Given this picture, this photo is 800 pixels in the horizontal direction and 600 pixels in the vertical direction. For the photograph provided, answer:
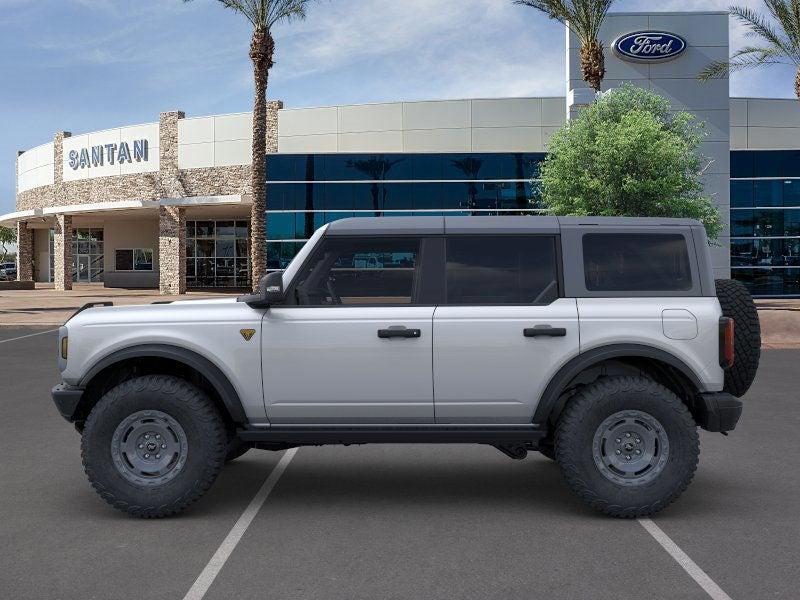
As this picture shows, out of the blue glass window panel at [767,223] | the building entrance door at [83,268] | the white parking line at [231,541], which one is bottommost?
the white parking line at [231,541]

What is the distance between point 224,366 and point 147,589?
171 cm

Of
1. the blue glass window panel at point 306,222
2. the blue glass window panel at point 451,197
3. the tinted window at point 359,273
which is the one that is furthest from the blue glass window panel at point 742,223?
the tinted window at point 359,273

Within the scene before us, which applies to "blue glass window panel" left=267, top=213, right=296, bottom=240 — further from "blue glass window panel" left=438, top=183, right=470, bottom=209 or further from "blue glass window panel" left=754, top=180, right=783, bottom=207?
"blue glass window panel" left=754, top=180, right=783, bottom=207

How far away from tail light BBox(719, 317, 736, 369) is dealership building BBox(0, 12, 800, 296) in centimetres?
2886

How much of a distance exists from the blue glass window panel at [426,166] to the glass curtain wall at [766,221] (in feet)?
41.5

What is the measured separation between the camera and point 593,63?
3077 centimetres

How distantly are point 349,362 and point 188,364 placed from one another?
1076 millimetres

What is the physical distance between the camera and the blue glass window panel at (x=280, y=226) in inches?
1483

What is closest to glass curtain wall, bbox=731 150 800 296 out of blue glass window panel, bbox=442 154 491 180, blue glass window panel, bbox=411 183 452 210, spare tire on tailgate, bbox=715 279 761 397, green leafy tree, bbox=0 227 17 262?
blue glass window panel, bbox=442 154 491 180

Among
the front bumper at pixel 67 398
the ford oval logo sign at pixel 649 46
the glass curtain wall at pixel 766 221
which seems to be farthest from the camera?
the glass curtain wall at pixel 766 221

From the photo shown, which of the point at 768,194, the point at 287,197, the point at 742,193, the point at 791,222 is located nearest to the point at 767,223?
the point at 791,222

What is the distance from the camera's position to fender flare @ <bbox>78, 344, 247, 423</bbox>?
18.7ft

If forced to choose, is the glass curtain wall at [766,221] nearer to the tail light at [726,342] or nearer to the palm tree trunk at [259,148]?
the palm tree trunk at [259,148]

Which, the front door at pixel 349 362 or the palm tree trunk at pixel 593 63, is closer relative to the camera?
the front door at pixel 349 362
